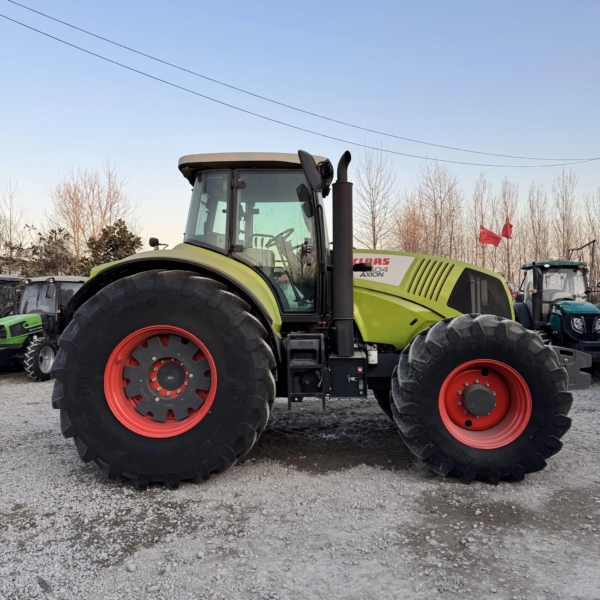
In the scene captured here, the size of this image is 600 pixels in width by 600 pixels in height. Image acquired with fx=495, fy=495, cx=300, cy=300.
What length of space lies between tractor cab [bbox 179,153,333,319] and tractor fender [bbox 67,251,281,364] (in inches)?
6.3

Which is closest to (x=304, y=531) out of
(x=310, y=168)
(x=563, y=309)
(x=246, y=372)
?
(x=246, y=372)

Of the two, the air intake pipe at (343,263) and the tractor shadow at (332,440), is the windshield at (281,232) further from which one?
the tractor shadow at (332,440)

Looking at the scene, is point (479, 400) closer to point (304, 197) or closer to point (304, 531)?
point (304, 531)

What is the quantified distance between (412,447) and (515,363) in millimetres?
932

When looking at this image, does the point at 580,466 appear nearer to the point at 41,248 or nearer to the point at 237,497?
the point at 237,497

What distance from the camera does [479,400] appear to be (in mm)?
3516

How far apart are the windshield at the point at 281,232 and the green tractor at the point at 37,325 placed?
17.6 ft

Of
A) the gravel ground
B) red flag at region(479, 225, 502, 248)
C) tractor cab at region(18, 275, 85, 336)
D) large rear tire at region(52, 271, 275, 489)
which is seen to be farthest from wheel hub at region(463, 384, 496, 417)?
red flag at region(479, 225, 502, 248)

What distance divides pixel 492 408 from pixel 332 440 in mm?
1542

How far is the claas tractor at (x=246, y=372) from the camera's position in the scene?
336cm

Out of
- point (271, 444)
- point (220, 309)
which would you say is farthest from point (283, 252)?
point (271, 444)

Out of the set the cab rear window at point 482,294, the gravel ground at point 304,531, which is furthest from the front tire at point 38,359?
the cab rear window at point 482,294

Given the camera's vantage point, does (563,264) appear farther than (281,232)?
Yes

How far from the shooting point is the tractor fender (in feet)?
11.4
